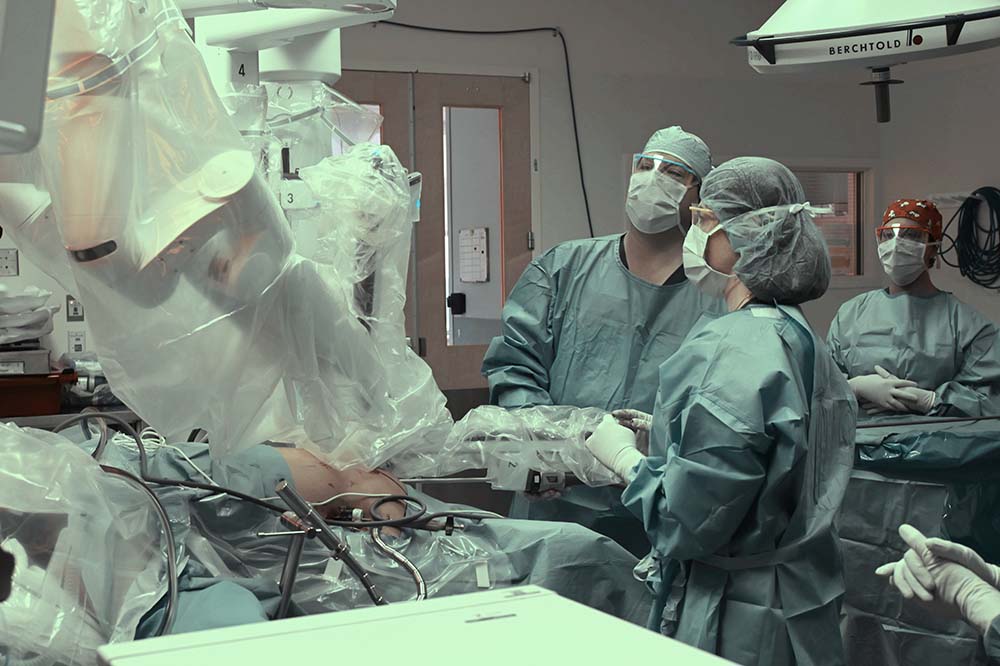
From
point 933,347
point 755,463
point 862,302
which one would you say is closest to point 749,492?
point 755,463

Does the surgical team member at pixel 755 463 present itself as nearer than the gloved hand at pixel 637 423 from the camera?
Yes

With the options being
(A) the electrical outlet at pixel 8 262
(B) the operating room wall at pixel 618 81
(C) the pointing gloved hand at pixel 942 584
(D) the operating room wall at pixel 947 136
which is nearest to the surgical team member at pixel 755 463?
(C) the pointing gloved hand at pixel 942 584

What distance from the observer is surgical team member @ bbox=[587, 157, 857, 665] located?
5.77 feet

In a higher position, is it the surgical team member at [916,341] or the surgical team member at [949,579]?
the surgical team member at [916,341]

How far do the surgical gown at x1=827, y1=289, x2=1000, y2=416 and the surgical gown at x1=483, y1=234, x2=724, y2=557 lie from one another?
1.53 metres

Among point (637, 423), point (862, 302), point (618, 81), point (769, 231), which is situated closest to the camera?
point (769, 231)

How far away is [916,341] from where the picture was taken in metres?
3.90

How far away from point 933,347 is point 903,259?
349 millimetres

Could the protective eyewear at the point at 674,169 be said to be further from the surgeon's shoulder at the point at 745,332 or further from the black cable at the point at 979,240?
the black cable at the point at 979,240

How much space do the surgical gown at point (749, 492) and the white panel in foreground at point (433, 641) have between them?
2.89ft

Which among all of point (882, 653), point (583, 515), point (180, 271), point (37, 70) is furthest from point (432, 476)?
point (882, 653)

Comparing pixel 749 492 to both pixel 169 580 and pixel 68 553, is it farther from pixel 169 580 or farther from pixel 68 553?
pixel 68 553

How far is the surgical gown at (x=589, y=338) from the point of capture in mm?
2678

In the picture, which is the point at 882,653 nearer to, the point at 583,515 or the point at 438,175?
the point at 583,515
